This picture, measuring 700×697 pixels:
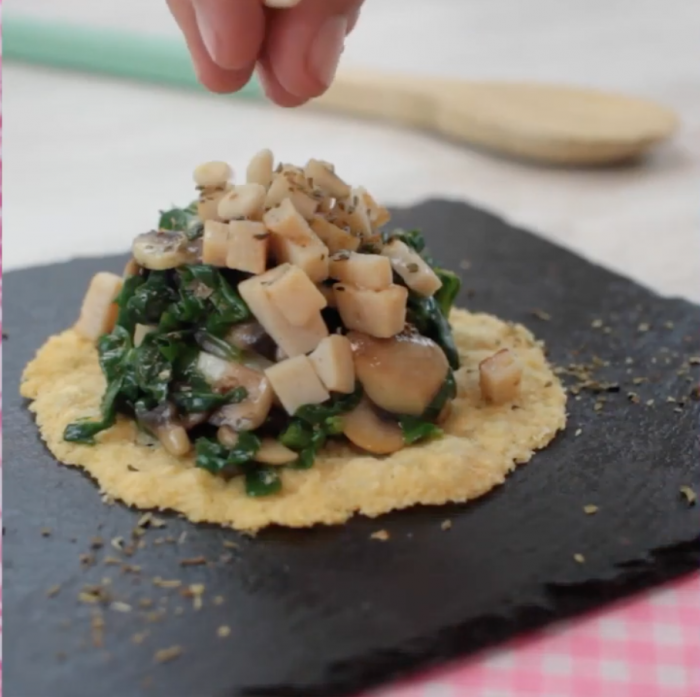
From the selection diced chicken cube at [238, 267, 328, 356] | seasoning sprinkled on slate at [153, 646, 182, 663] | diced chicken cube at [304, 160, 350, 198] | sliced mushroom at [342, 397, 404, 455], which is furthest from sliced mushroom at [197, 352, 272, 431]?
seasoning sprinkled on slate at [153, 646, 182, 663]

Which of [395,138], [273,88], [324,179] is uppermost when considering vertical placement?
[273,88]

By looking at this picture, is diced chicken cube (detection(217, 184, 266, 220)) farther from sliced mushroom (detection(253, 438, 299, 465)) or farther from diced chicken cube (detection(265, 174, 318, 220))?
sliced mushroom (detection(253, 438, 299, 465))

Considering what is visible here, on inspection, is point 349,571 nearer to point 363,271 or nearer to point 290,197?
point 363,271

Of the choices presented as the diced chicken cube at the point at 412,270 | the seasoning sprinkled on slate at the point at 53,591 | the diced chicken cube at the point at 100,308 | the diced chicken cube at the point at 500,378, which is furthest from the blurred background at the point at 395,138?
the seasoning sprinkled on slate at the point at 53,591

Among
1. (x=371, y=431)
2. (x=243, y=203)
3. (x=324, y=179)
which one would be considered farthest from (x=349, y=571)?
(x=324, y=179)

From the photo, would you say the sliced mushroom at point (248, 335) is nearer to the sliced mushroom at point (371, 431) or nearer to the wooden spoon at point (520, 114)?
the sliced mushroom at point (371, 431)

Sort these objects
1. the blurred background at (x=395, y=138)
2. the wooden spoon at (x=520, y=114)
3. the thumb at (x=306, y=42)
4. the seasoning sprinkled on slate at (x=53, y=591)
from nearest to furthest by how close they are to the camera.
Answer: the seasoning sprinkled on slate at (x=53, y=591)
the thumb at (x=306, y=42)
the blurred background at (x=395, y=138)
the wooden spoon at (x=520, y=114)
